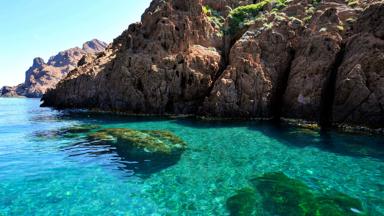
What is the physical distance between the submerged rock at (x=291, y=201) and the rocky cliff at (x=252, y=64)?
18.2 meters

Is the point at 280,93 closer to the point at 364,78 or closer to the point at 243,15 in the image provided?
the point at 364,78

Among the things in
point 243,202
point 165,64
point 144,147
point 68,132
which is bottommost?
point 243,202

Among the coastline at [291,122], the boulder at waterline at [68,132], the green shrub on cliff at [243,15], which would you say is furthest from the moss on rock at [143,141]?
the green shrub on cliff at [243,15]

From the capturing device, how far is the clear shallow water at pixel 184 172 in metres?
13.0

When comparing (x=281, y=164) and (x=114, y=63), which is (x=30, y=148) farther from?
(x=114, y=63)

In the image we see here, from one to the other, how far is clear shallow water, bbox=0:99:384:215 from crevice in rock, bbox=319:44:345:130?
5.95m

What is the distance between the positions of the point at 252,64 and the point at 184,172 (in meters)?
24.8

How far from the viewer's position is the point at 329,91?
33188 mm

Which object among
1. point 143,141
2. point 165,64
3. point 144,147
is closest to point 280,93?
point 165,64

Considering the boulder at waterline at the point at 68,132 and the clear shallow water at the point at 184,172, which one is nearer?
the clear shallow water at the point at 184,172

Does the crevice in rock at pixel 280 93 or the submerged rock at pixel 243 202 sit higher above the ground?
the crevice in rock at pixel 280 93

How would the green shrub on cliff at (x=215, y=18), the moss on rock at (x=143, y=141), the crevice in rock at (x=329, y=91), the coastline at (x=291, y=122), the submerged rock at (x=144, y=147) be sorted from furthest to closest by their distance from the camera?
1. the green shrub on cliff at (x=215, y=18)
2. the crevice in rock at (x=329, y=91)
3. the coastline at (x=291, y=122)
4. the moss on rock at (x=143, y=141)
5. the submerged rock at (x=144, y=147)

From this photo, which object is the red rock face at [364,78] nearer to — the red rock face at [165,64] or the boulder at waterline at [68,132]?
the red rock face at [165,64]

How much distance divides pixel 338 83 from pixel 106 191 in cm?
2654
